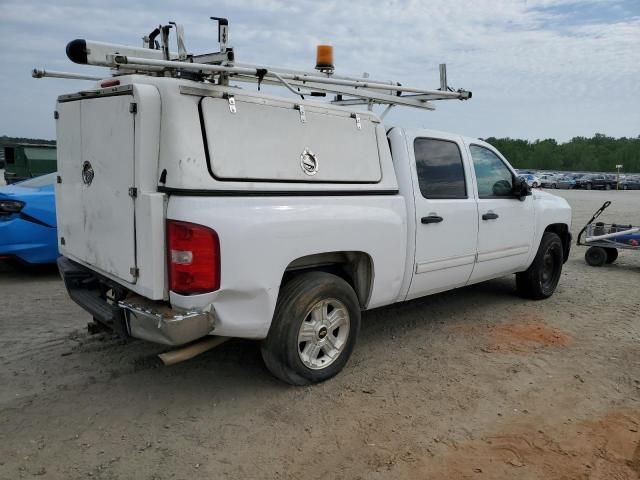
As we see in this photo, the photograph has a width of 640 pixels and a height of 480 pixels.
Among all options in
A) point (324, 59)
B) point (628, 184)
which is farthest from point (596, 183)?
point (324, 59)

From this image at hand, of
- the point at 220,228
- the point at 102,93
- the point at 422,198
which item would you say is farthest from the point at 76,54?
the point at 422,198

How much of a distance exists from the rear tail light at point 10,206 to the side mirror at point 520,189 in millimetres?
5675

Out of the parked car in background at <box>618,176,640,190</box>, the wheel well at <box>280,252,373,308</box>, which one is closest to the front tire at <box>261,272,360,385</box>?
the wheel well at <box>280,252,373,308</box>

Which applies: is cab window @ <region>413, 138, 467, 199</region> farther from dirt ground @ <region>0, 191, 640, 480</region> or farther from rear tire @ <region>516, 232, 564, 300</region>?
rear tire @ <region>516, 232, 564, 300</region>

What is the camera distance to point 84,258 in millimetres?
3896

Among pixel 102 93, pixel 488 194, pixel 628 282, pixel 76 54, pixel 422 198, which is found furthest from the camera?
pixel 628 282

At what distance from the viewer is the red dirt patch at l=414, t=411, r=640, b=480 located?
9.37 feet

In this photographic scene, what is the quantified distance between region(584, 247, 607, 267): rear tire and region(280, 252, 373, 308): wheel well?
6207mm

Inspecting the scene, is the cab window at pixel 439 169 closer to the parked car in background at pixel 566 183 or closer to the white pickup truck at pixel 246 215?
the white pickup truck at pixel 246 215

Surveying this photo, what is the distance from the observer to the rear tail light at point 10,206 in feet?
20.9

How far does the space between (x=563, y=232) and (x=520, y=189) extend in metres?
1.46

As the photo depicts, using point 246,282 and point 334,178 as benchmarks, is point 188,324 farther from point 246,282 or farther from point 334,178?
point 334,178

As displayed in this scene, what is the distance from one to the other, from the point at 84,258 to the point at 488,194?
3720mm

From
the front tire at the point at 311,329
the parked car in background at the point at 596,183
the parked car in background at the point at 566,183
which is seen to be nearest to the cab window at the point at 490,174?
the front tire at the point at 311,329
